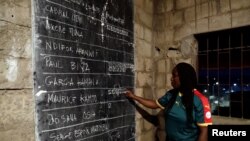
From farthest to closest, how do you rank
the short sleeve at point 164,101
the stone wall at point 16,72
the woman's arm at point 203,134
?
the short sleeve at point 164,101 → the woman's arm at point 203,134 → the stone wall at point 16,72

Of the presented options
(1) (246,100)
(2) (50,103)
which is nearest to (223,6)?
(1) (246,100)

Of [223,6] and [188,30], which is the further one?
[188,30]

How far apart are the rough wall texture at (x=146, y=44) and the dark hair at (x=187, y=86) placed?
904mm

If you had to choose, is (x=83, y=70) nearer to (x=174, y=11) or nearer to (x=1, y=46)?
(x=1, y=46)

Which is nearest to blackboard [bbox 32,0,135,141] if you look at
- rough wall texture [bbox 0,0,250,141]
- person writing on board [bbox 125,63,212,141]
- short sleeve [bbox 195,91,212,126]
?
rough wall texture [bbox 0,0,250,141]

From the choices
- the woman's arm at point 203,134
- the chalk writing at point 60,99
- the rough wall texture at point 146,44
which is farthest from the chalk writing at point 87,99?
the woman's arm at point 203,134

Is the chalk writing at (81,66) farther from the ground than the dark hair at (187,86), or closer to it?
farther from the ground

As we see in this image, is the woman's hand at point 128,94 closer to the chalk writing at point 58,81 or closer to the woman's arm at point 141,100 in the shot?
the woman's arm at point 141,100

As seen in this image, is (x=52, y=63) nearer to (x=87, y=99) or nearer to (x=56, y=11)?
(x=56, y=11)

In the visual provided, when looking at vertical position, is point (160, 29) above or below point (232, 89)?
above

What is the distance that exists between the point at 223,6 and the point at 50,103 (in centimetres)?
302

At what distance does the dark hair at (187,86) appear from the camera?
3.14m

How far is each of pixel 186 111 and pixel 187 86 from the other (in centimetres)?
32

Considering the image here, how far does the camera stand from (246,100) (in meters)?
3.84
